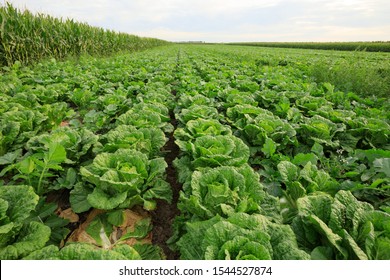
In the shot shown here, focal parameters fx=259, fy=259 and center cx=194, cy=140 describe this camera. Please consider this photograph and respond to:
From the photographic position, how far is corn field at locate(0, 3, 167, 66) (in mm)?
8852

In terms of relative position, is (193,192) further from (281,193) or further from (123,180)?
(281,193)

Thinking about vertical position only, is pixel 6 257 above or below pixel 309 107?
below

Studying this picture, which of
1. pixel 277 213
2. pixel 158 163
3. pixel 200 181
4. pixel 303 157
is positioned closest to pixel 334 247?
pixel 277 213

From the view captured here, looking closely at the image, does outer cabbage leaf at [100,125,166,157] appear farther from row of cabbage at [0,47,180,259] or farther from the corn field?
the corn field

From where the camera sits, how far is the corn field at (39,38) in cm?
885

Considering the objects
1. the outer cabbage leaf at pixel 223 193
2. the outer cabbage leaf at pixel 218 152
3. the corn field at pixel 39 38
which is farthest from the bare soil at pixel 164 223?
the corn field at pixel 39 38

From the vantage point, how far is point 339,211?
179cm

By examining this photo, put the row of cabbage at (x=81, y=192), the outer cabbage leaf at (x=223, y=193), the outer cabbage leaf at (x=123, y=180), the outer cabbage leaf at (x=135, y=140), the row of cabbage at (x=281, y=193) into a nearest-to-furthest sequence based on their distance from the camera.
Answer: the row of cabbage at (x=281, y=193) < the row of cabbage at (x=81, y=192) < the outer cabbage leaf at (x=223, y=193) < the outer cabbage leaf at (x=123, y=180) < the outer cabbage leaf at (x=135, y=140)

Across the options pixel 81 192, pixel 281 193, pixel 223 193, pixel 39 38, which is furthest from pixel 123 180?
pixel 39 38

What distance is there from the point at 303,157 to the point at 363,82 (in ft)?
18.6

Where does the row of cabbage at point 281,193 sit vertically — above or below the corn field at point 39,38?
below

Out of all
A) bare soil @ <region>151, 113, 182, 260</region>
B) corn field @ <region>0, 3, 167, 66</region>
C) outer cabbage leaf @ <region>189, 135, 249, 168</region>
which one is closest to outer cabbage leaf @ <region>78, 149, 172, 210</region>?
bare soil @ <region>151, 113, 182, 260</region>

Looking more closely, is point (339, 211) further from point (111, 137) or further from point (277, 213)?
point (111, 137)

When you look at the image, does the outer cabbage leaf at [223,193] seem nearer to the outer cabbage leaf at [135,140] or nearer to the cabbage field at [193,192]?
the cabbage field at [193,192]
